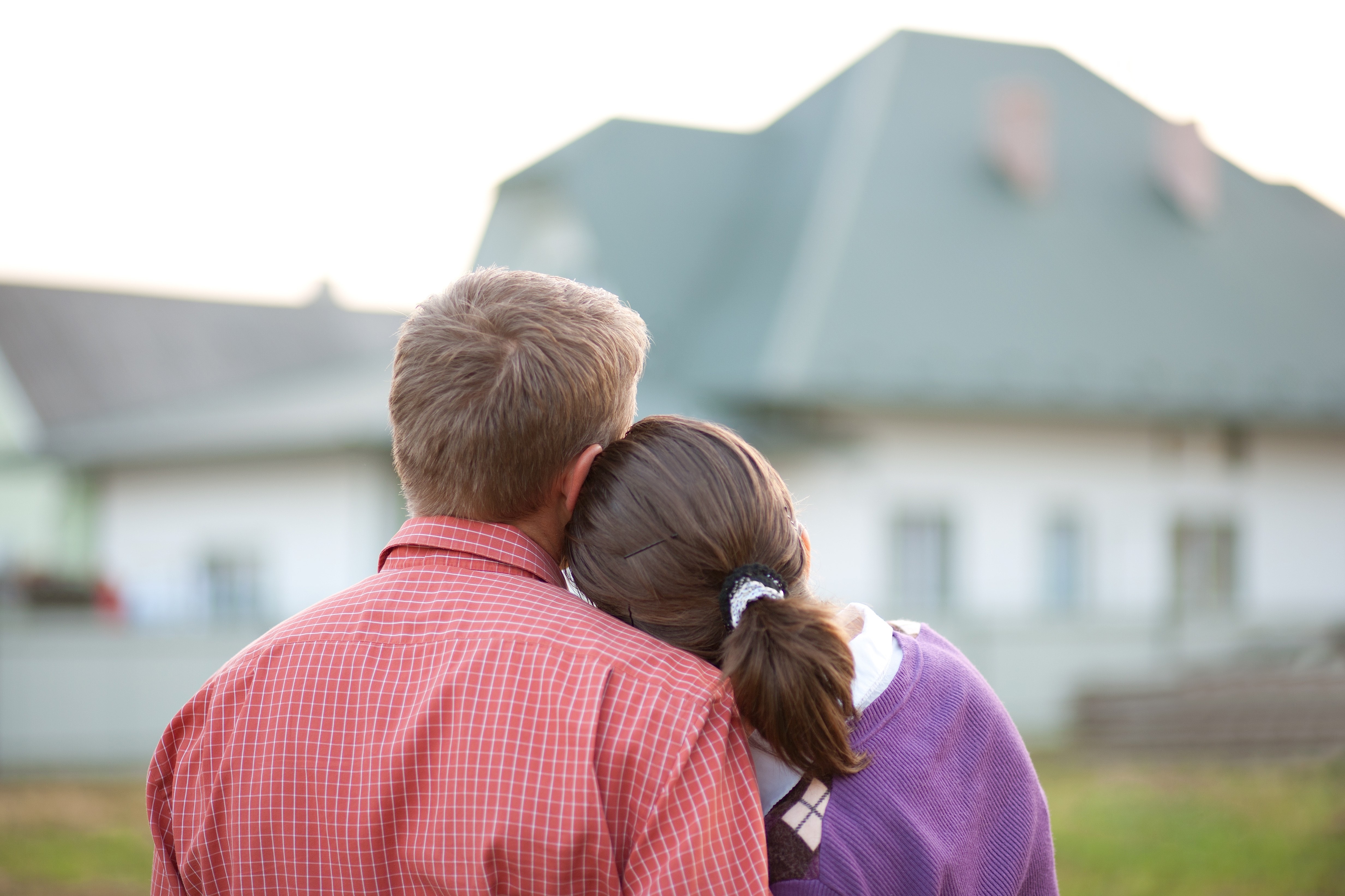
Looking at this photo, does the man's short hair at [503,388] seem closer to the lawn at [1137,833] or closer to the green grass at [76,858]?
the lawn at [1137,833]

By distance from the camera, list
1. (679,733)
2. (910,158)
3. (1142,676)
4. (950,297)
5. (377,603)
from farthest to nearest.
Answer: (910,158) → (950,297) → (1142,676) → (377,603) → (679,733)

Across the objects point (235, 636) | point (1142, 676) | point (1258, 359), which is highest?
point (1258, 359)

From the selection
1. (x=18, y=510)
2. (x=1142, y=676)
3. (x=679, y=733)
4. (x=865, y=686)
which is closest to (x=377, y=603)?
(x=679, y=733)

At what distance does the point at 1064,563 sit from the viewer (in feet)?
55.1

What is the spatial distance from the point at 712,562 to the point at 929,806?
0.44 meters

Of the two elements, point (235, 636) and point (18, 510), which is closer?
point (235, 636)

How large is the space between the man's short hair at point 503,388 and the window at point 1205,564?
679 inches

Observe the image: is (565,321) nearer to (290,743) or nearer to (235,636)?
(290,743)

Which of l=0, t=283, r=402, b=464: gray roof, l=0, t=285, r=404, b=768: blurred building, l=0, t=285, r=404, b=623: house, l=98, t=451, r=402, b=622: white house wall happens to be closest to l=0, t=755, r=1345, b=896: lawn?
l=0, t=285, r=404, b=768: blurred building

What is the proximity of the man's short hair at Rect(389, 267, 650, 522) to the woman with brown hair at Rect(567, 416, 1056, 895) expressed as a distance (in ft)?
0.35

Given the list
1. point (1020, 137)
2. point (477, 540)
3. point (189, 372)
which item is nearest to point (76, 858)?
point (477, 540)

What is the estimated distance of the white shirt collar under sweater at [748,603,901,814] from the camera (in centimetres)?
171

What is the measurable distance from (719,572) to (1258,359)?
18.0 m

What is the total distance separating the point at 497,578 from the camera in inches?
67.1
